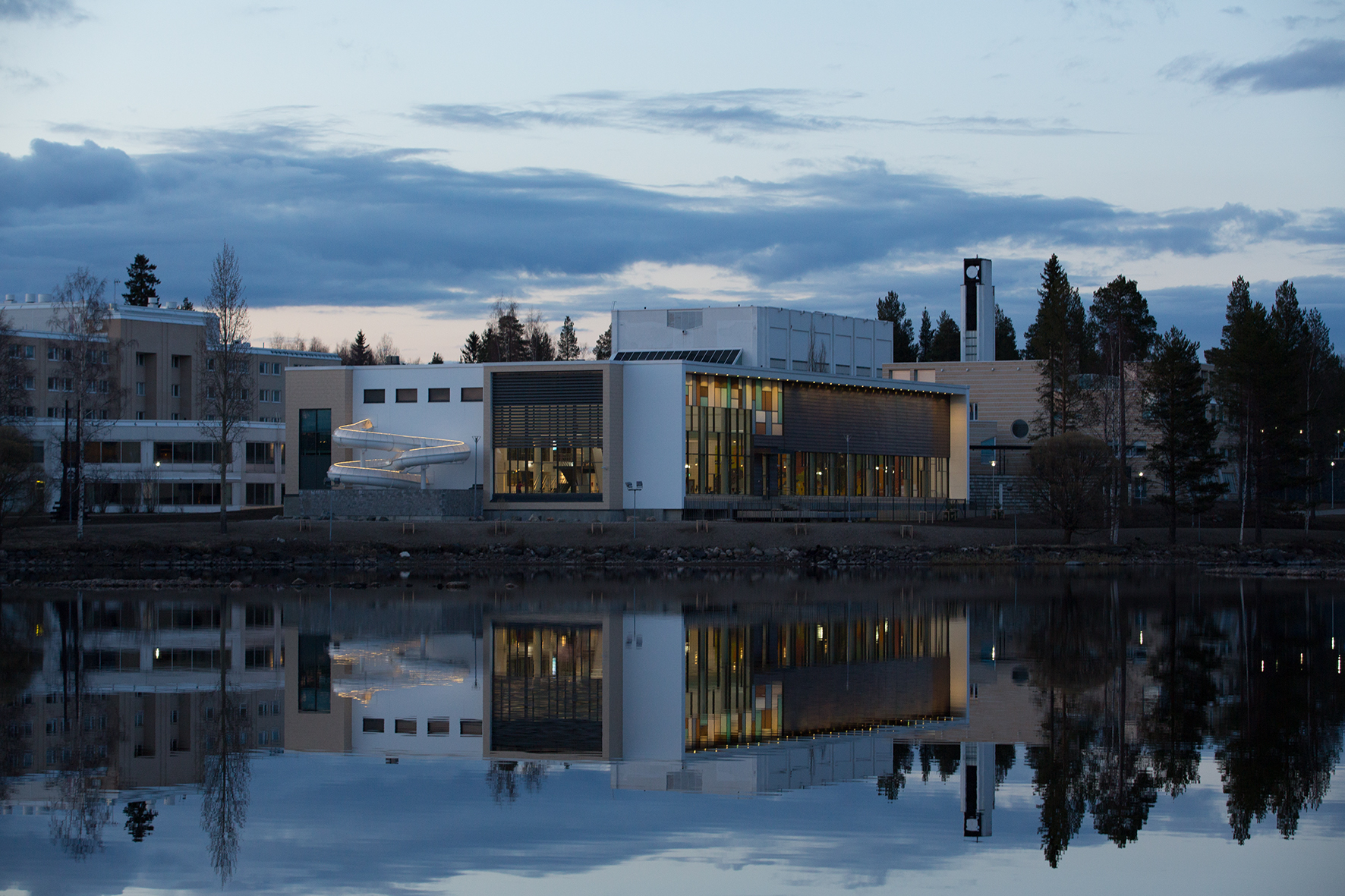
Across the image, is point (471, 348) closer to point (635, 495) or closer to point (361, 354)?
point (361, 354)

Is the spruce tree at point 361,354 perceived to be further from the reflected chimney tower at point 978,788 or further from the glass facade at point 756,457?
the reflected chimney tower at point 978,788

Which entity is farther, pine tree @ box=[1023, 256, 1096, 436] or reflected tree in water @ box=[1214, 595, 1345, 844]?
pine tree @ box=[1023, 256, 1096, 436]

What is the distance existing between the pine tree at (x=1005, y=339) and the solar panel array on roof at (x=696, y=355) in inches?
2255

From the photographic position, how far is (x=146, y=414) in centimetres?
11100

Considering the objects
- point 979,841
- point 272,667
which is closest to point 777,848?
point 979,841

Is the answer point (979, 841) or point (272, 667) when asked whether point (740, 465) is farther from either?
point (979, 841)

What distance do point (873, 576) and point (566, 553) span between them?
13.9 meters

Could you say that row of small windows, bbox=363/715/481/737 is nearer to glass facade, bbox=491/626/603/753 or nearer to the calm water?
the calm water

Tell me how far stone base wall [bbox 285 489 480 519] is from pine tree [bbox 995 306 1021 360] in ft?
272

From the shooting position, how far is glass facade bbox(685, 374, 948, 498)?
70.0m

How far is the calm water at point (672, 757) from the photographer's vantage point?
11102mm

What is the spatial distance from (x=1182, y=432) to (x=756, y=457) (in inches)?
835

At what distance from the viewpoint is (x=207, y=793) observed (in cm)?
1371

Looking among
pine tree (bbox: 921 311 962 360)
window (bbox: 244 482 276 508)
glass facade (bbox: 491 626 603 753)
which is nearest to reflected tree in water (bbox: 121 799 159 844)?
glass facade (bbox: 491 626 603 753)
